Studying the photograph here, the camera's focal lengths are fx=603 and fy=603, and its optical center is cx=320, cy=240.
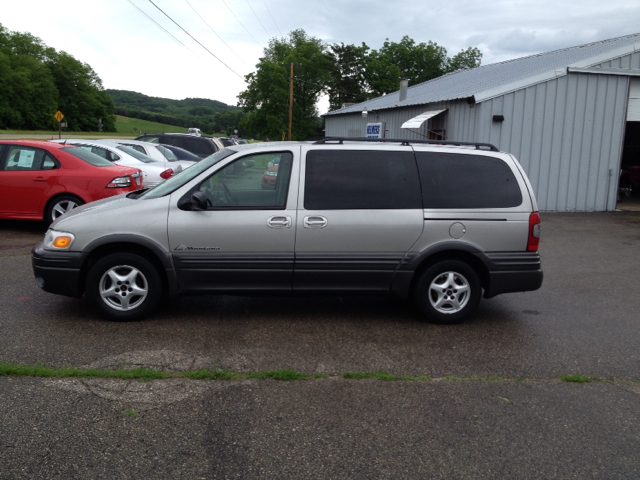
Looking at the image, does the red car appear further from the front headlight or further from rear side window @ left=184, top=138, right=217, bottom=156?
rear side window @ left=184, top=138, right=217, bottom=156

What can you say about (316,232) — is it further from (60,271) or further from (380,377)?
(60,271)

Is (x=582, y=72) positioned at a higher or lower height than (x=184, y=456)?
higher

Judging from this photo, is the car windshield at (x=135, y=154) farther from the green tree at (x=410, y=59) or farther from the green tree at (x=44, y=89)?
the green tree at (x=44, y=89)

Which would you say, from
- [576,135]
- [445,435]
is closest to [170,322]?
[445,435]

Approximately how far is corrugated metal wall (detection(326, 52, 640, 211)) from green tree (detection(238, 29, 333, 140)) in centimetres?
5214

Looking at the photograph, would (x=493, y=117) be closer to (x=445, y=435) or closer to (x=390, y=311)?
(x=390, y=311)

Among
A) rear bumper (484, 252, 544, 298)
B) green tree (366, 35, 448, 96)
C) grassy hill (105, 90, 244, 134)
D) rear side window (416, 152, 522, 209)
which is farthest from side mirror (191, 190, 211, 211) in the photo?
grassy hill (105, 90, 244, 134)

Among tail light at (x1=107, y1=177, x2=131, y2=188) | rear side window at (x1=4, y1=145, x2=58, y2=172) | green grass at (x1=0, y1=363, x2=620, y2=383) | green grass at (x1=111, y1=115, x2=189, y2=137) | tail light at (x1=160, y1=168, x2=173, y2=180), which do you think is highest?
green grass at (x1=111, y1=115, x2=189, y2=137)

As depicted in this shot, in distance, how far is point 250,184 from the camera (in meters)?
5.71

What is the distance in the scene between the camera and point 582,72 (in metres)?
15.2

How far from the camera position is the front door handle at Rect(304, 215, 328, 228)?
18.5 feet

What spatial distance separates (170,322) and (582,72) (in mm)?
13335

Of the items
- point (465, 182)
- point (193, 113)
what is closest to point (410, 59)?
point (193, 113)

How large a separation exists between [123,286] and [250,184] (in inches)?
60.0
